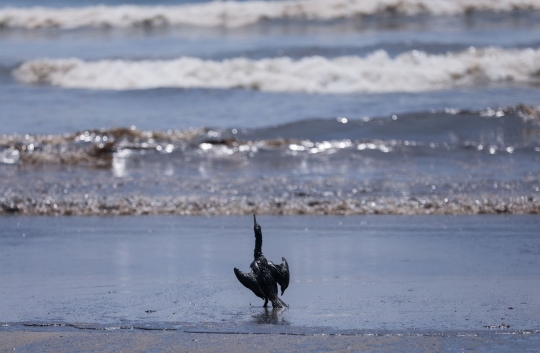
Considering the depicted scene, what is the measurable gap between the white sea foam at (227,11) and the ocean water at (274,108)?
0.06 meters

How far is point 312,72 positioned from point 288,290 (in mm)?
13156

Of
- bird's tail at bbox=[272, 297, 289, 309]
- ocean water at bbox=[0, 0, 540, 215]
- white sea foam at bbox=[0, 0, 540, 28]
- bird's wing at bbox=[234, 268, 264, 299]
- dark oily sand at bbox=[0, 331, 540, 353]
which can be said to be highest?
white sea foam at bbox=[0, 0, 540, 28]

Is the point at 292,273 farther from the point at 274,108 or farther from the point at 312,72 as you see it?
the point at 312,72

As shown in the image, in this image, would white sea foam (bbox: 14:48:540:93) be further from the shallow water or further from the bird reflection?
the bird reflection

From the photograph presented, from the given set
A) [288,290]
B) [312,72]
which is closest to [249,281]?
[288,290]

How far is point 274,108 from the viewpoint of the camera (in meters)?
15.1

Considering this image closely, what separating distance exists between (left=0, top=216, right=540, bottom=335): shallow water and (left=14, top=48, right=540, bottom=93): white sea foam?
1012cm

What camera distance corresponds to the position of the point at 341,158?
424 inches

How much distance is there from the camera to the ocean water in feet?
28.7

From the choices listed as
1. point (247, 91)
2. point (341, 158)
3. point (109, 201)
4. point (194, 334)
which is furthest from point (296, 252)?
point (247, 91)

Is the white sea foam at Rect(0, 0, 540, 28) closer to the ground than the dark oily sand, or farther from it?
farther from it

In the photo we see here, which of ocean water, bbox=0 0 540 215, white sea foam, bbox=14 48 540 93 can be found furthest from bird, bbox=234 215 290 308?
white sea foam, bbox=14 48 540 93

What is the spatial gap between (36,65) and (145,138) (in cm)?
822

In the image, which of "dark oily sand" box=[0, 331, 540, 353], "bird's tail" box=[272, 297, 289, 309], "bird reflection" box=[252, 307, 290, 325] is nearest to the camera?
"dark oily sand" box=[0, 331, 540, 353]
